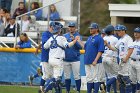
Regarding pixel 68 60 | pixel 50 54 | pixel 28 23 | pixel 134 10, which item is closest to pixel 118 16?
pixel 134 10

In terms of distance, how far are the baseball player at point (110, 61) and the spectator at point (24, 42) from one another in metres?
4.79

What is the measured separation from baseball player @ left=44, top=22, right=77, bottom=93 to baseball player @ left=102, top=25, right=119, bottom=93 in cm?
195

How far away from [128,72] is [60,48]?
2.19m

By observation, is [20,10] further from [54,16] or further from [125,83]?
[125,83]

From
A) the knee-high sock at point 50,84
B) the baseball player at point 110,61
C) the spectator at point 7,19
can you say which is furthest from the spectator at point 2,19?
the knee-high sock at point 50,84

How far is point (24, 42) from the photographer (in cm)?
2511

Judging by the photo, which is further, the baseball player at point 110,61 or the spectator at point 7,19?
the spectator at point 7,19

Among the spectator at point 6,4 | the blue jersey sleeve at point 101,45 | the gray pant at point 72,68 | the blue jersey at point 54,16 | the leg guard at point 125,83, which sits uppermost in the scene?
the spectator at point 6,4

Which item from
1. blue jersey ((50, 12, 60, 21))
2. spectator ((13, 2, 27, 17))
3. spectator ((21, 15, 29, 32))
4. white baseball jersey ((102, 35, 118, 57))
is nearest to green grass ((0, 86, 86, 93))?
white baseball jersey ((102, 35, 118, 57))

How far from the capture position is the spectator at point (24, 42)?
24812 millimetres

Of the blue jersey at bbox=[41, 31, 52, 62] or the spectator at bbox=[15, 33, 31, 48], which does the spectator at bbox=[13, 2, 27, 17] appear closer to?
Result: the spectator at bbox=[15, 33, 31, 48]

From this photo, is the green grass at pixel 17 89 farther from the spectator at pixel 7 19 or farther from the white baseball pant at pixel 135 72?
the spectator at pixel 7 19

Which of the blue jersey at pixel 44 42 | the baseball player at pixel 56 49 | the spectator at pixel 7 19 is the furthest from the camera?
the spectator at pixel 7 19

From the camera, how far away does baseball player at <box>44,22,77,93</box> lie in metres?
18.5
